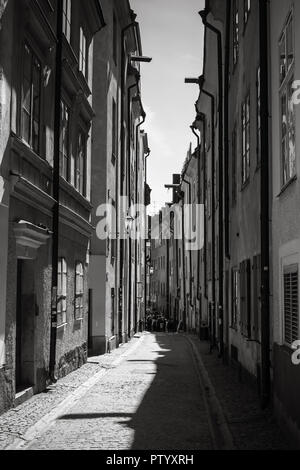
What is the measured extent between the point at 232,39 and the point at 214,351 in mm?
10341

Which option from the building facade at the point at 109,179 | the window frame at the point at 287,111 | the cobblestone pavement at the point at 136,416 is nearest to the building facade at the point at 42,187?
the cobblestone pavement at the point at 136,416

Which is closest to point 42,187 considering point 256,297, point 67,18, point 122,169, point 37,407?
point 37,407

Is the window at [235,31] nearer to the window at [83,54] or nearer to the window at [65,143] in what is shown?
the window at [83,54]

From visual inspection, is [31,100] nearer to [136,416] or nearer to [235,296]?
[136,416]

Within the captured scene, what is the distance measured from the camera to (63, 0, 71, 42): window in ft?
45.8

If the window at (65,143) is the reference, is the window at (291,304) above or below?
below

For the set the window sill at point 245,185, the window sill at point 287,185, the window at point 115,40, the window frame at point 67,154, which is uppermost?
the window at point 115,40

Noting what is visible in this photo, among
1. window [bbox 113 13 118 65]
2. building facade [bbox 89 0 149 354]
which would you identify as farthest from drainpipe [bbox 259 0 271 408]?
window [bbox 113 13 118 65]

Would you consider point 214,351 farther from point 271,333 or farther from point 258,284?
point 271,333

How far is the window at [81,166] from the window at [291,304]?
26.7 feet

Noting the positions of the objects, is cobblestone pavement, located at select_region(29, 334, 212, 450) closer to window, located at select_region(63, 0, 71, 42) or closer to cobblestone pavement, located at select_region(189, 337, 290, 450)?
cobblestone pavement, located at select_region(189, 337, 290, 450)

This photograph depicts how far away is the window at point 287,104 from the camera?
8.19 metres

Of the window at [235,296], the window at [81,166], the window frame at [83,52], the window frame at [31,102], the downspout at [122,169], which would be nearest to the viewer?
the window frame at [31,102]

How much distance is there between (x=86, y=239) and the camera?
55.2 feet
